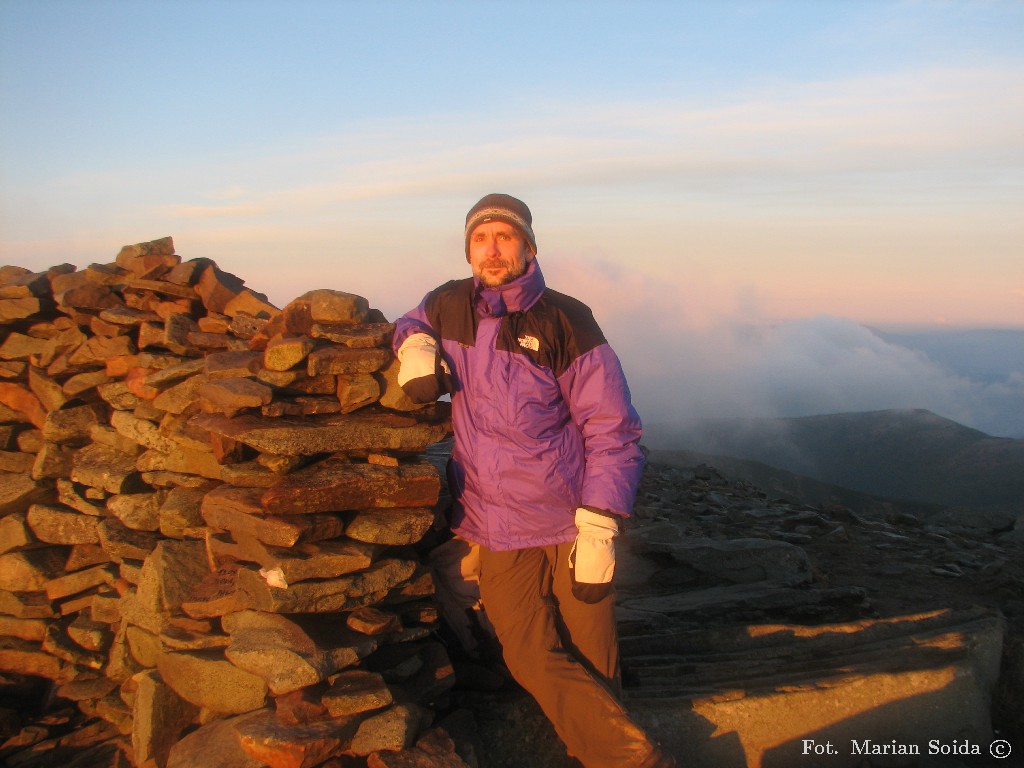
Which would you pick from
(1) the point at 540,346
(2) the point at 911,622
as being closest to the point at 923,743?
(2) the point at 911,622

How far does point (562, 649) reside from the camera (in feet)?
18.9

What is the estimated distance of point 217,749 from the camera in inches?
214

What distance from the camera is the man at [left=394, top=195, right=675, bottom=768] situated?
18.0 ft

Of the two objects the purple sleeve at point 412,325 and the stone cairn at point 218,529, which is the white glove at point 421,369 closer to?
the purple sleeve at point 412,325

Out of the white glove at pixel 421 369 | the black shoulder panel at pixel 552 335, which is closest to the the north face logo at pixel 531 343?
the black shoulder panel at pixel 552 335

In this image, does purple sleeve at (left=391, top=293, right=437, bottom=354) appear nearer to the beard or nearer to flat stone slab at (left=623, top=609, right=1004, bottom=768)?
the beard

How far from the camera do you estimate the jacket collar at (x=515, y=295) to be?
5.83m

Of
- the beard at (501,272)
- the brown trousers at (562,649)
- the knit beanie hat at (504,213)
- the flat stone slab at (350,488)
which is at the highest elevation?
the knit beanie hat at (504,213)

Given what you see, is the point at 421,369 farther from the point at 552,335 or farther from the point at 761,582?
the point at 761,582

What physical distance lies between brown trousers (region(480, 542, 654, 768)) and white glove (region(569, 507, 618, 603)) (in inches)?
10.8

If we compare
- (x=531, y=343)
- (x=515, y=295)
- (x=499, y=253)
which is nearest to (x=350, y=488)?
(x=531, y=343)

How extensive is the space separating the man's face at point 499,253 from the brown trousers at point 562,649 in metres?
1.99

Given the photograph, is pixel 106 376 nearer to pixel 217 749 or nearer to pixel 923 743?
pixel 217 749

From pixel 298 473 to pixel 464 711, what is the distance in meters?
2.18
